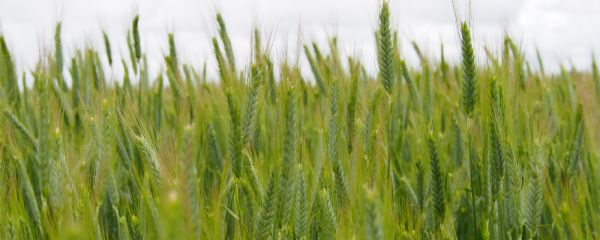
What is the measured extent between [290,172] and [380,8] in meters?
0.59

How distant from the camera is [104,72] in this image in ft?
8.21

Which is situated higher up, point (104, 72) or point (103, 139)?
point (104, 72)

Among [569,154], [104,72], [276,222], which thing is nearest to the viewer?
[276,222]

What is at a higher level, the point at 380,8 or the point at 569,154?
the point at 380,8

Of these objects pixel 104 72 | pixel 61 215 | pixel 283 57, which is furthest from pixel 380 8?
pixel 104 72

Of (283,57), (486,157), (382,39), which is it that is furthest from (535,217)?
(283,57)

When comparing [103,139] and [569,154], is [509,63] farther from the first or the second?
[103,139]

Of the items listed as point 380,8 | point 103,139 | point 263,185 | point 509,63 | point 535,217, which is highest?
point 380,8

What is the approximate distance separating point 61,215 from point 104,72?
1216 mm

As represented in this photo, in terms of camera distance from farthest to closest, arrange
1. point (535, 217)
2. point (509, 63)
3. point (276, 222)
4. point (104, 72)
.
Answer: point (104, 72) < point (509, 63) < point (535, 217) < point (276, 222)

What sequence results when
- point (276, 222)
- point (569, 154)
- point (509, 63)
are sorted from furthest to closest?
point (569, 154) → point (509, 63) → point (276, 222)

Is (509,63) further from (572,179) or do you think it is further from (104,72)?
(104,72)

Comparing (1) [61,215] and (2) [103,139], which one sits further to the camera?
(2) [103,139]

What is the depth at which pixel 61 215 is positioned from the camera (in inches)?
54.0
